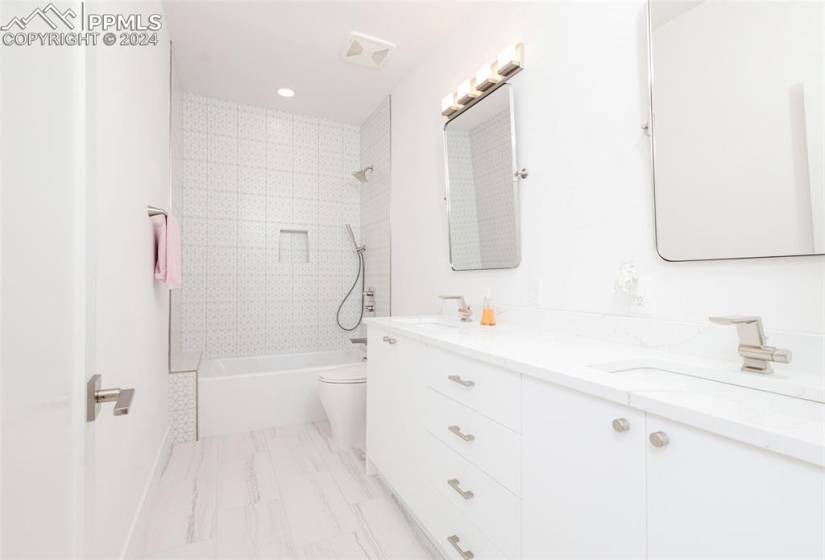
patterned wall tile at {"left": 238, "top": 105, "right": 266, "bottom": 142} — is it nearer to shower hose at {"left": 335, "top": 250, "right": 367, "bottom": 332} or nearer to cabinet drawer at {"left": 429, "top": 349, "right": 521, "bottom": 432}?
shower hose at {"left": 335, "top": 250, "right": 367, "bottom": 332}

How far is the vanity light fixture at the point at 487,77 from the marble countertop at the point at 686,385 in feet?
4.18

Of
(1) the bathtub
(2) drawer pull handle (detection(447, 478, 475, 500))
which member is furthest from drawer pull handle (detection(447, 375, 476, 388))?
(1) the bathtub

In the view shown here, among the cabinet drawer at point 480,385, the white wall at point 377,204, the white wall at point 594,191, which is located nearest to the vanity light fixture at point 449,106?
the white wall at point 594,191

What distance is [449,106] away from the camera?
7.08ft

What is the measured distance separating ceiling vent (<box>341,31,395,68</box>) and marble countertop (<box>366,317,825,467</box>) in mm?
1983

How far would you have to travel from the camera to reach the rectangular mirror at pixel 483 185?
70.9 inches

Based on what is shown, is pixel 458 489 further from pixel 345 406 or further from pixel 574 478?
pixel 345 406

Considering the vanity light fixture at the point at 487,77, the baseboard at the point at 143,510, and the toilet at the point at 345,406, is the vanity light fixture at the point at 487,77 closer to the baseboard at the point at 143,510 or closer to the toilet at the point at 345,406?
the toilet at the point at 345,406

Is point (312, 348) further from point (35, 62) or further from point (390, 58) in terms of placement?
point (35, 62)

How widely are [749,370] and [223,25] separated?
9.50 feet

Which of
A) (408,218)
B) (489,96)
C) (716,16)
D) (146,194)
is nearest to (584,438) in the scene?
(716,16)

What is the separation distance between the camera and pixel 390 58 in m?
2.58

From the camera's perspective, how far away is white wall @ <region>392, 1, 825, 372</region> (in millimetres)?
1003

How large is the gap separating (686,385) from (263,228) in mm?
3317
